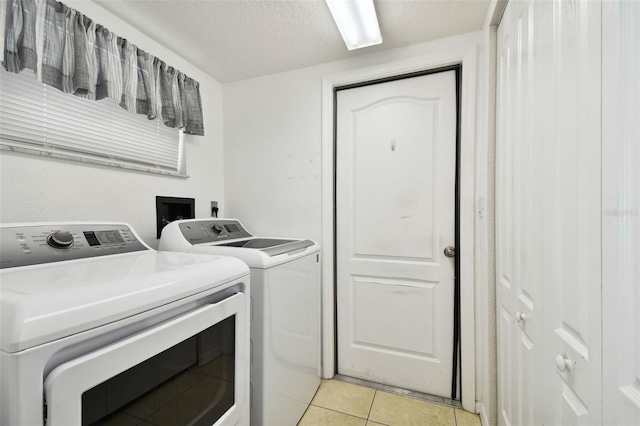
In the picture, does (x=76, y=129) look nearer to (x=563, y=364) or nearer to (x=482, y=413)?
(x=563, y=364)

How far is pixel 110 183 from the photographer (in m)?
1.45

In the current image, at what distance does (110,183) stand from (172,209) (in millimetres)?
404

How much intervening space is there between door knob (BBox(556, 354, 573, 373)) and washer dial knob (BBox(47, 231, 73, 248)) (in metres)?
1.67

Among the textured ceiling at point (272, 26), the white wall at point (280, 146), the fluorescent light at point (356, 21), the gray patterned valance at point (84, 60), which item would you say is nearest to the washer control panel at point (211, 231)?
the white wall at point (280, 146)

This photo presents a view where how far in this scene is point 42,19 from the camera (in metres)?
1.12

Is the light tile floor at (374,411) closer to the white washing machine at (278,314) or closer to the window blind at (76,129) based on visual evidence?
the white washing machine at (278,314)

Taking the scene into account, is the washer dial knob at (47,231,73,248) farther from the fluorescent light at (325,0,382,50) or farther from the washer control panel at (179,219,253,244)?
the fluorescent light at (325,0,382,50)

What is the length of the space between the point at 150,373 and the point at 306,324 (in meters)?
1.03

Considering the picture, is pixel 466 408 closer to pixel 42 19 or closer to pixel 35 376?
pixel 35 376

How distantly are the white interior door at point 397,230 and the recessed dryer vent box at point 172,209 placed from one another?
44.3 inches

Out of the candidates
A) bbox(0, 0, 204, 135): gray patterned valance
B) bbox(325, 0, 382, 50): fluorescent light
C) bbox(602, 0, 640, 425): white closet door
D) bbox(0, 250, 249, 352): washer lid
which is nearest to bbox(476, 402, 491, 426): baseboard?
bbox(602, 0, 640, 425): white closet door

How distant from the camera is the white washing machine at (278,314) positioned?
123cm

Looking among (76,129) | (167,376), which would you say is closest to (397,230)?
(167,376)

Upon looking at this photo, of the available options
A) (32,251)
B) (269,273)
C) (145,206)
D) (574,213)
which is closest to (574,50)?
(574,213)
